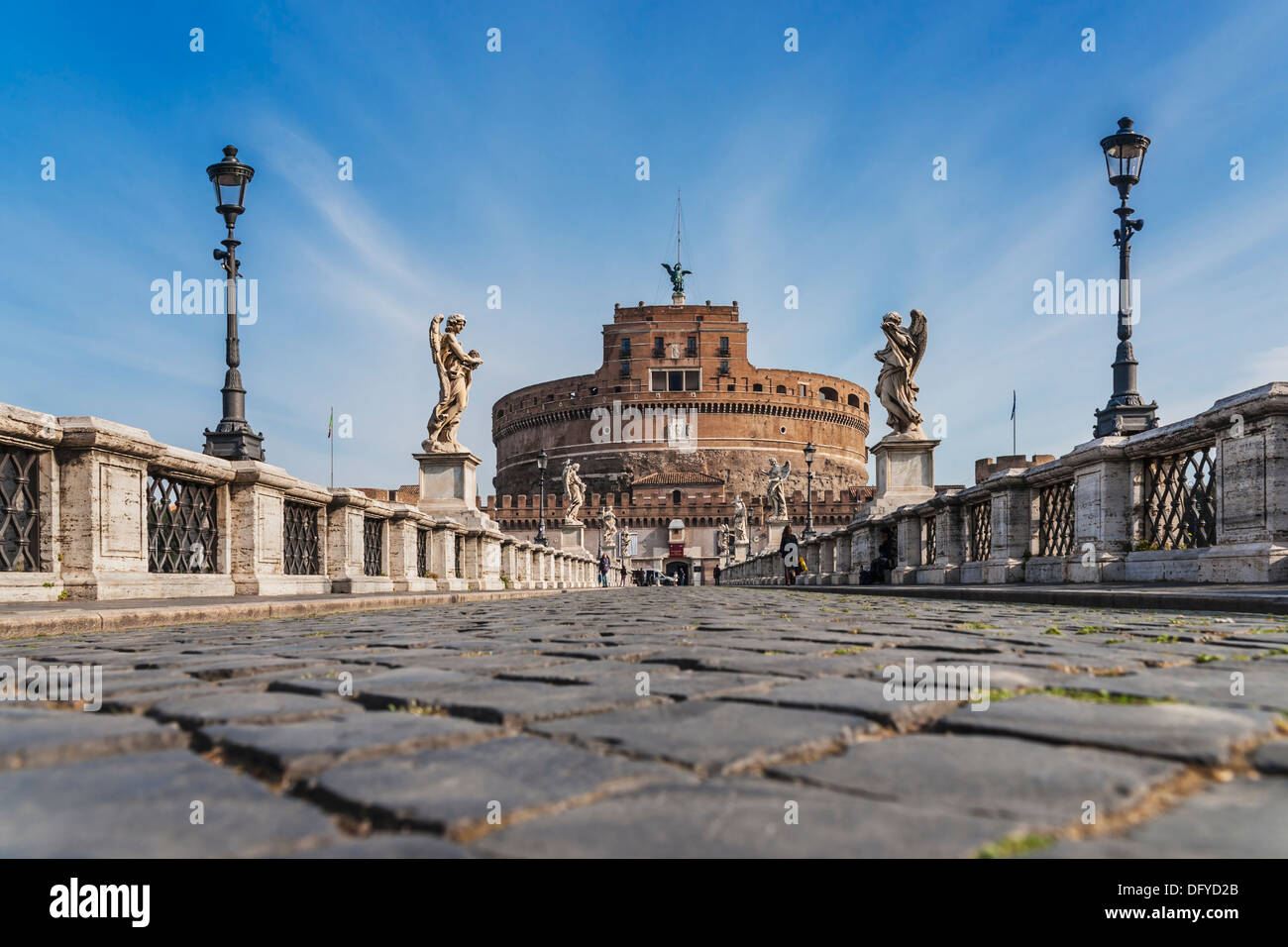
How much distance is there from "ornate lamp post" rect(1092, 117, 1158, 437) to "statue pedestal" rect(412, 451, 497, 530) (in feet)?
36.9

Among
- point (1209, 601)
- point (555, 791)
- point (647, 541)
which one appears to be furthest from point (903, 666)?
point (647, 541)

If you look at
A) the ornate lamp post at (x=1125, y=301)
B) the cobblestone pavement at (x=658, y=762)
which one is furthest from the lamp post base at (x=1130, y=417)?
the cobblestone pavement at (x=658, y=762)

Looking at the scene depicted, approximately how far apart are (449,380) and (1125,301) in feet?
38.1

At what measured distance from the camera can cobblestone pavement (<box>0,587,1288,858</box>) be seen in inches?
53.3

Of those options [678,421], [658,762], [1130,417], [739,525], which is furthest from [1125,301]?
[678,421]

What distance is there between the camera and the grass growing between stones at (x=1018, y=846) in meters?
1.27

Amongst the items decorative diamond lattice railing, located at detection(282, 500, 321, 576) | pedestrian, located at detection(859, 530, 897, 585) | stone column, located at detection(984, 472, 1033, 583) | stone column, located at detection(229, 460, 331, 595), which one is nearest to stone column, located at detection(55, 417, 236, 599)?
stone column, located at detection(229, 460, 331, 595)

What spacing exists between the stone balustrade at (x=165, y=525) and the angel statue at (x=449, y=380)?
333 centimetres

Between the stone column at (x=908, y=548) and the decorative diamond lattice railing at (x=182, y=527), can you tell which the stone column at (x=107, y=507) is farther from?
the stone column at (x=908, y=548)

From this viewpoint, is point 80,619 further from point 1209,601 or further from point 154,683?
point 1209,601

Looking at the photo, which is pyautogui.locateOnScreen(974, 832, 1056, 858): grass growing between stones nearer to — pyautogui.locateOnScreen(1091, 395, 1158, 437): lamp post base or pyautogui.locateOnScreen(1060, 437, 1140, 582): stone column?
pyautogui.locateOnScreen(1060, 437, 1140, 582): stone column
